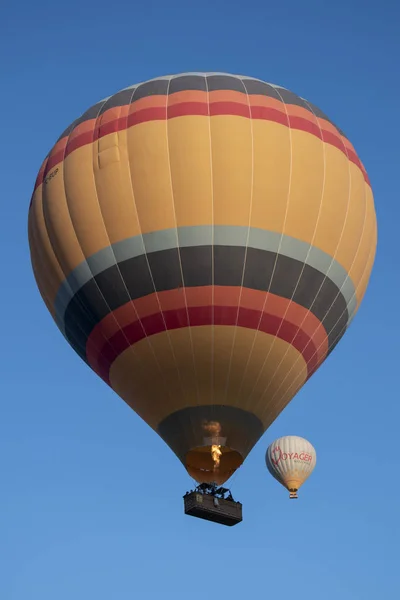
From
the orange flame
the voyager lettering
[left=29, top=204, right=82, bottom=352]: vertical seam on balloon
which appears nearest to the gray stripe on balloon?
[left=29, top=204, right=82, bottom=352]: vertical seam on balloon

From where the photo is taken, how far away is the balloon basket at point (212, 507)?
22656 millimetres

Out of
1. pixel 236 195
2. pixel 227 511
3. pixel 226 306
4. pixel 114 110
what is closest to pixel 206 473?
pixel 227 511

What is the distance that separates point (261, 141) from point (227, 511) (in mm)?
6672

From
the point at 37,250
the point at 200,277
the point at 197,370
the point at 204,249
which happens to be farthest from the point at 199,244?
the point at 37,250

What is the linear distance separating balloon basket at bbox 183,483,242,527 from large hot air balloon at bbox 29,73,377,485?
24.6 inches

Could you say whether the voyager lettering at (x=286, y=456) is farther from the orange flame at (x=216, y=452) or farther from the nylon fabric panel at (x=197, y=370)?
the orange flame at (x=216, y=452)

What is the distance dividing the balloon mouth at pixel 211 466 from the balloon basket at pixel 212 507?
0.45 metres

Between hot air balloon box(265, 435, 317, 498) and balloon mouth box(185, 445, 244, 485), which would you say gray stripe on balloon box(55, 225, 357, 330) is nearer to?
balloon mouth box(185, 445, 244, 485)

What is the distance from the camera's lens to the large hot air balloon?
885 inches

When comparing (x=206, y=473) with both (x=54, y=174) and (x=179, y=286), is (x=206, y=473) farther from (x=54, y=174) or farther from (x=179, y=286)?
(x=54, y=174)

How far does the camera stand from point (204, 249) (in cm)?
2238

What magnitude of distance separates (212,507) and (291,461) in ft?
22.4

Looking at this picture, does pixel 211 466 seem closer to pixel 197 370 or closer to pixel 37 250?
pixel 197 370

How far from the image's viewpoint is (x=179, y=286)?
22.5 meters
